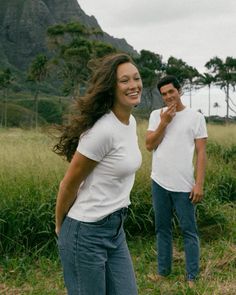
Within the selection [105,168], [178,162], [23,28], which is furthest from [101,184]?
[23,28]

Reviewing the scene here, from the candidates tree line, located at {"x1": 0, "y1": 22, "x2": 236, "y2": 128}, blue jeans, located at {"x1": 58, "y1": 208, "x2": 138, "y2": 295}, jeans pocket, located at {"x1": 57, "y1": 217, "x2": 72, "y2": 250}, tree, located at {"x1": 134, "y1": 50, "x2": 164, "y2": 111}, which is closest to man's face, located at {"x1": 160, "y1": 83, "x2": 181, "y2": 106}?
blue jeans, located at {"x1": 58, "y1": 208, "x2": 138, "y2": 295}

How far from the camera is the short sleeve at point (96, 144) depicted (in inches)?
79.9

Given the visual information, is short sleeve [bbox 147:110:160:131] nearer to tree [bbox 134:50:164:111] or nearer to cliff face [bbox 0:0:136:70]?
tree [bbox 134:50:164:111]

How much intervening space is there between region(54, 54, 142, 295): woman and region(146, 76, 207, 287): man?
5.16ft

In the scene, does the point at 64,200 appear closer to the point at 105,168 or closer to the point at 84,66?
the point at 105,168

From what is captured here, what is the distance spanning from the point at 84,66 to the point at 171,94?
2735cm

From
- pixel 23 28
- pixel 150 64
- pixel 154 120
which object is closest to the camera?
pixel 154 120

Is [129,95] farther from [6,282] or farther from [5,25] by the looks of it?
[5,25]

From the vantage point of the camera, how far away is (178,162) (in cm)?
374

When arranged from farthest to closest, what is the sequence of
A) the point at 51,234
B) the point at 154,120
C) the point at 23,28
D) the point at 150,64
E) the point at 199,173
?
1. the point at 23,28
2. the point at 150,64
3. the point at 51,234
4. the point at 154,120
5. the point at 199,173

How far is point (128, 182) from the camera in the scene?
218 cm

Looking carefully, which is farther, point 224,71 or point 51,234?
point 224,71

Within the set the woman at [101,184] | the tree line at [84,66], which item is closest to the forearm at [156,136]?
the woman at [101,184]

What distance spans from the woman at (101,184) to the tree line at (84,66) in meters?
23.8
